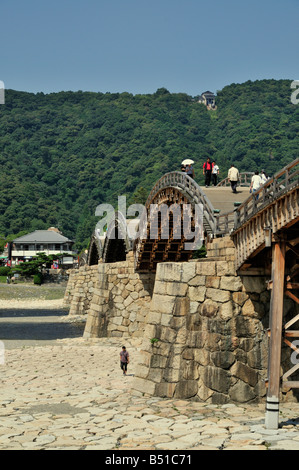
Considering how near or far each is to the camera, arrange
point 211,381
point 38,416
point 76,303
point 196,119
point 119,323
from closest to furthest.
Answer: point 38,416
point 211,381
point 119,323
point 76,303
point 196,119

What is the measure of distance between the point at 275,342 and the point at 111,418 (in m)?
4.30

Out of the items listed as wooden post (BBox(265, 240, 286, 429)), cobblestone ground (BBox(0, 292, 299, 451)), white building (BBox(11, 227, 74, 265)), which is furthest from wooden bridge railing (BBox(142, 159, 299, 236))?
white building (BBox(11, 227, 74, 265))

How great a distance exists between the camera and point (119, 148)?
169 metres

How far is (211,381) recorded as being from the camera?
1641cm

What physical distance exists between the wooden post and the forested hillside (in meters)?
97.0

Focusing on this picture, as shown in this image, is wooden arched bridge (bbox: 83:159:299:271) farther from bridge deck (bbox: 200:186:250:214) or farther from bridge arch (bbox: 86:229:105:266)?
bridge arch (bbox: 86:229:105:266)

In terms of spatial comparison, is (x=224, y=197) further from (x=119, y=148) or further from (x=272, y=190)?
(x=119, y=148)

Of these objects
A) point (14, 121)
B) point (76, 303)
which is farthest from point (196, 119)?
point (76, 303)

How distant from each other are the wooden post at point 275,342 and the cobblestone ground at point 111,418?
416 millimetres

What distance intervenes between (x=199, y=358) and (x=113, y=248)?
113 feet

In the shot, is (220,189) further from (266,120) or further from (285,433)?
(266,120)

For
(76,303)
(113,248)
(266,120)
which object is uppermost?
(266,120)

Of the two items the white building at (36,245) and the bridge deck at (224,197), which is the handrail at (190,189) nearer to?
the bridge deck at (224,197)
